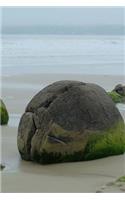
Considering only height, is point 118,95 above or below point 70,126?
below

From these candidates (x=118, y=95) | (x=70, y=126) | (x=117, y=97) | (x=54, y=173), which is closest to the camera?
(x=54, y=173)

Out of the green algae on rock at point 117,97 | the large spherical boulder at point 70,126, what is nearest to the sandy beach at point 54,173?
the large spherical boulder at point 70,126

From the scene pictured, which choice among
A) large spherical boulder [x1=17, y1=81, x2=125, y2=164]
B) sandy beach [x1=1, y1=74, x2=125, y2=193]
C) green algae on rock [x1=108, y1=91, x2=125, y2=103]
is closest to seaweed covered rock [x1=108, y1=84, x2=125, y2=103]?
green algae on rock [x1=108, y1=91, x2=125, y2=103]

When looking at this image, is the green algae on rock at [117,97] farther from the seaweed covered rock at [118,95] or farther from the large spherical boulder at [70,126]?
the large spherical boulder at [70,126]

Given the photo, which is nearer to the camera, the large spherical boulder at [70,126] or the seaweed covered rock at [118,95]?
the large spherical boulder at [70,126]

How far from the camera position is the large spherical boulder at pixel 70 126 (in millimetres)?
6371

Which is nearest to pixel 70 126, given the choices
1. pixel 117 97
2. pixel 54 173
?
pixel 54 173

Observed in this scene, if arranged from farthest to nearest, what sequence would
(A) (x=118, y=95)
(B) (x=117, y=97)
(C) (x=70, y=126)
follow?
(A) (x=118, y=95)
(B) (x=117, y=97)
(C) (x=70, y=126)

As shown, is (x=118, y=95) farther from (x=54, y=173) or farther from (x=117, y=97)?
(x=54, y=173)

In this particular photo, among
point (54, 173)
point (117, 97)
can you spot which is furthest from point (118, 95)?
→ point (54, 173)

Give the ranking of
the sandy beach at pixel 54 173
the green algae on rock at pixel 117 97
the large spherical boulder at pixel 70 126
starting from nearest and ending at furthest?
the sandy beach at pixel 54 173
the large spherical boulder at pixel 70 126
the green algae on rock at pixel 117 97

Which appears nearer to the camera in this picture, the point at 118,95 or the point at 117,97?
the point at 117,97

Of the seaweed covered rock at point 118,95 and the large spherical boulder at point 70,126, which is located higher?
the large spherical boulder at point 70,126

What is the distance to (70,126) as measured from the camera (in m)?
6.40
